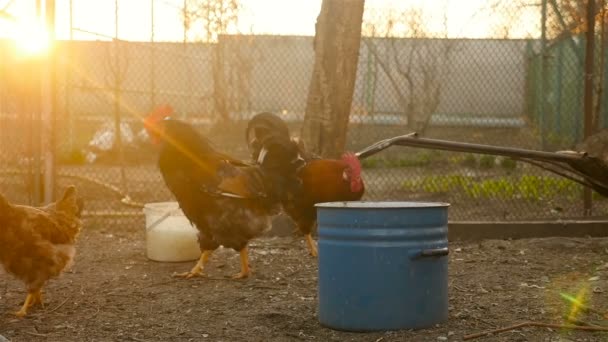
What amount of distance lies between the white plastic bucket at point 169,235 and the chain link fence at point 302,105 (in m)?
1.51

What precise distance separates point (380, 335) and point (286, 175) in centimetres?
240

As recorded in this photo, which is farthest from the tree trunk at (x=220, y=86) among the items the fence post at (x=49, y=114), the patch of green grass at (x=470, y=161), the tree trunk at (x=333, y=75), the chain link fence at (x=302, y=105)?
the fence post at (x=49, y=114)

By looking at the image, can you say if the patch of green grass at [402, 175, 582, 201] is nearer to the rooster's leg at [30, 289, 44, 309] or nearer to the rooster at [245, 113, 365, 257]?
the rooster at [245, 113, 365, 257]

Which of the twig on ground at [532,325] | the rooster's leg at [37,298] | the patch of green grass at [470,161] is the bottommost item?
the rooster's leg at [37,298]

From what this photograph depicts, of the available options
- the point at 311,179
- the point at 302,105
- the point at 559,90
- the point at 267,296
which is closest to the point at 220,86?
the point at 302,105

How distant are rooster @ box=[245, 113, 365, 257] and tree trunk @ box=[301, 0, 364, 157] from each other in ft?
3.22

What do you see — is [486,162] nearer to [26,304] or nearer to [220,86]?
[220,86]

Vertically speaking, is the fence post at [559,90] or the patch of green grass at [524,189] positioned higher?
the fence post at [559,90]

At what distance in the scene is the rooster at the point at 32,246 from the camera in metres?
4.55

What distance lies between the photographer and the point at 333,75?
7.36 meters

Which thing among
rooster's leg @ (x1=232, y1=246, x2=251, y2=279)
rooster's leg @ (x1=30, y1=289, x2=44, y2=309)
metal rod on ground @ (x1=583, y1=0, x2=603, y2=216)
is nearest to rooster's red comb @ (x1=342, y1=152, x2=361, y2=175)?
rooster's leg @ (x1=232, y1=246, x2=251, y2=279)

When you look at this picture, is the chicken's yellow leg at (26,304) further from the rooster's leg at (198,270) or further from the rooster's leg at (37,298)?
the rooster's leg at (198,270)

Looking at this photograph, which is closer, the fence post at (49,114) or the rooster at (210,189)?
the rooster at (210,189)

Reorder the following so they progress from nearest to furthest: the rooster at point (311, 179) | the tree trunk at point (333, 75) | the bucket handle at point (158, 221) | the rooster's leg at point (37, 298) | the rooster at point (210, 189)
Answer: the rooster's leg at point (37, 298) < the rooster at point (210, 189) < the rooster at point (311, 179) < the bucket handle at point (158, 221) < the tree trunk at point (333, 75)
